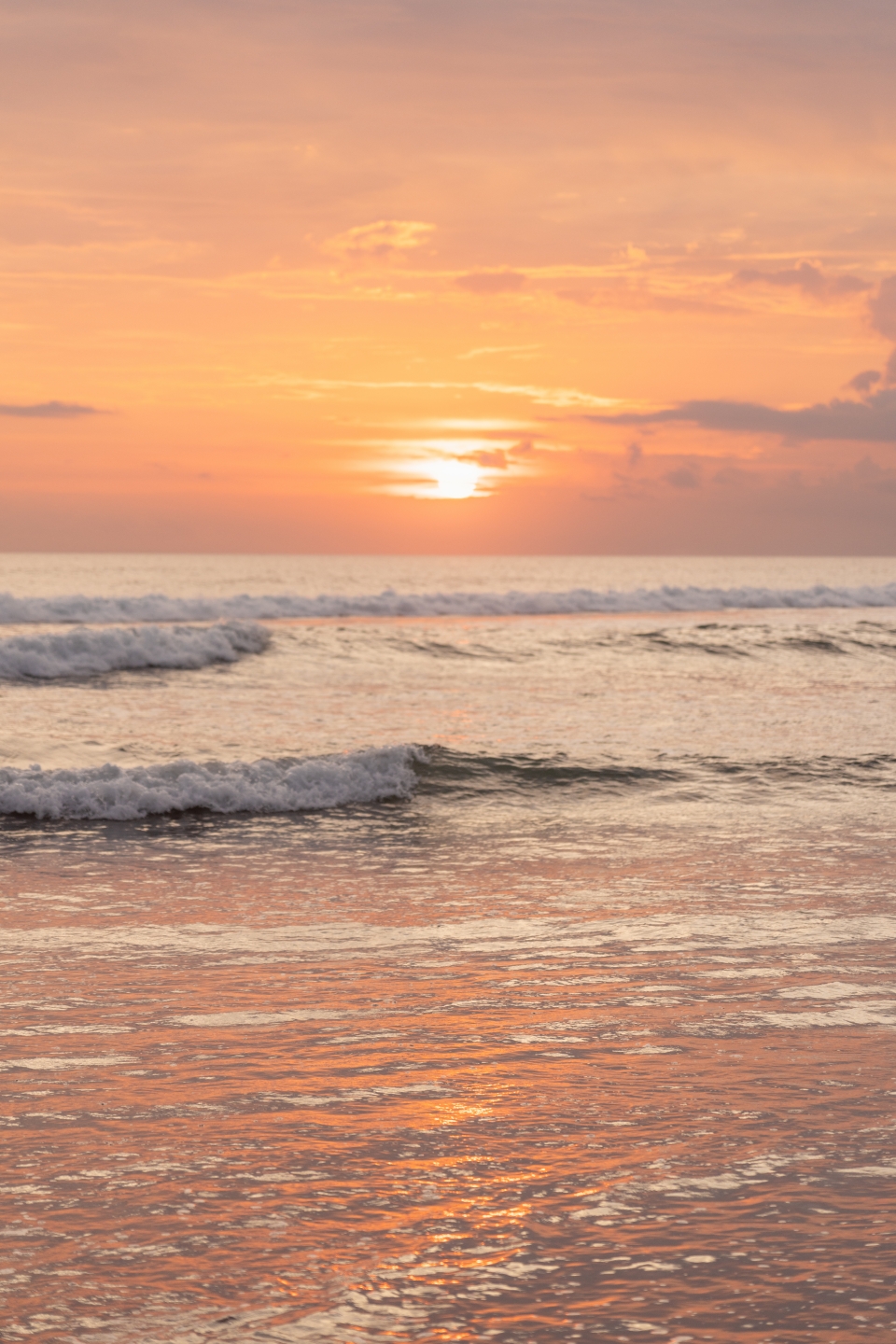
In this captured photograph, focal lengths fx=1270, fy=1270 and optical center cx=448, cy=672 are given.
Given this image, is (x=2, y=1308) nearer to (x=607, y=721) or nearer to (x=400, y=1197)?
(x=400, y=1197)

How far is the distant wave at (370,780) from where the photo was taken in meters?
12.9

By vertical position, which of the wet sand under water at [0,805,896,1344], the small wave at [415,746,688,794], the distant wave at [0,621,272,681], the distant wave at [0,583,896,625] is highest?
the distant wave at [0,583,896,625]

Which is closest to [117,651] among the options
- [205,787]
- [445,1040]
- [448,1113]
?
[205,787]

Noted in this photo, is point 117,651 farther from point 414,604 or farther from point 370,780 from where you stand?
point 414,604

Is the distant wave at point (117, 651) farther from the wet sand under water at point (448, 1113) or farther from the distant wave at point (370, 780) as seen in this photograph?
the wet sand under water at point (448, 1113)

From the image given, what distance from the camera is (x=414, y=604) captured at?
48.7 m

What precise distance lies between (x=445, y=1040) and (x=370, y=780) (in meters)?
8.16

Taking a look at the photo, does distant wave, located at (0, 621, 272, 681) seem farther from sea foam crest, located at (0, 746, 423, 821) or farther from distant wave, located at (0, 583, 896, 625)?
sea foam crest, located at (0, 746, 423, 821)

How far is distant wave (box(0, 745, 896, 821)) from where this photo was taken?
42.4 feet

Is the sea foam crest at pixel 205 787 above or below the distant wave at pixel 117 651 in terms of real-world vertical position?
below

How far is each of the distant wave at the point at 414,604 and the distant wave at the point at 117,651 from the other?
11809 mm

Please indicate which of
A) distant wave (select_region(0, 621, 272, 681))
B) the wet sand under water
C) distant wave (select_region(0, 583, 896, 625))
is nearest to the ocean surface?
the wet sand under water

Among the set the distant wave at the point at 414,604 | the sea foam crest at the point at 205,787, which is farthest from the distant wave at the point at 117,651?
the sea foam crest at the point at 205,787

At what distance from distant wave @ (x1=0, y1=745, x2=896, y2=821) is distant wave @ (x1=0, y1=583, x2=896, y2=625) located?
88.8 ft
